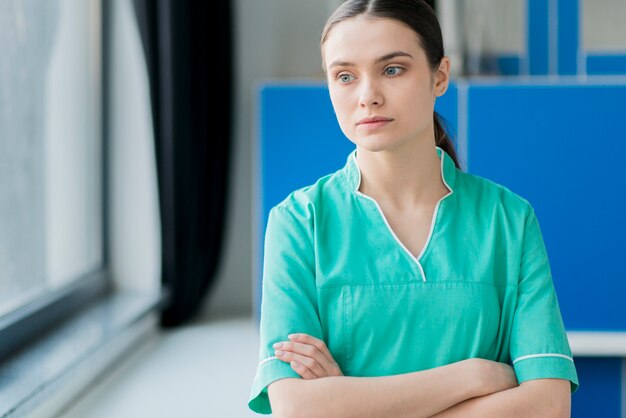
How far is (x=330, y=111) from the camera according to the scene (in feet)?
9.88

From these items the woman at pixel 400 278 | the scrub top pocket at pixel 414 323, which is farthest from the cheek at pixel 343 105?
the scrub top pocket at pixel 414 323

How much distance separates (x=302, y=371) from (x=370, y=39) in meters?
0.48

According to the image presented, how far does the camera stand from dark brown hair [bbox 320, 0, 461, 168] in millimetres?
1212

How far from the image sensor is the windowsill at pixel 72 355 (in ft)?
6.59

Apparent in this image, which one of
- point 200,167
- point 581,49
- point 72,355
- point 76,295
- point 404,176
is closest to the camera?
point 404,176

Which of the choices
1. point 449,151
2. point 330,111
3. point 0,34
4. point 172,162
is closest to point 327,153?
point 330,111

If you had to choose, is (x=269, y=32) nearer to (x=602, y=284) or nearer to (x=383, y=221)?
(x=602, y=284)

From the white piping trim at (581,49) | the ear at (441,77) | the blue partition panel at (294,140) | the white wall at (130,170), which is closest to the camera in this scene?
the ear at (441,77)

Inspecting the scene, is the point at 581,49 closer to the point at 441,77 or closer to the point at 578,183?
the point at 578,183

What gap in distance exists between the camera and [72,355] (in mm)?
2332

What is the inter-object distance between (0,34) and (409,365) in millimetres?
1719

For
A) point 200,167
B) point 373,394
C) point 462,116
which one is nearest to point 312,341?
point 373,394

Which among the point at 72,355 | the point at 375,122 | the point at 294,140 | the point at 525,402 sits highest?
the point at 375,122

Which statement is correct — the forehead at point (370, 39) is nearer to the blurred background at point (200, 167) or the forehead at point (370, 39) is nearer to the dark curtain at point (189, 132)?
the blurred background at point (200, 167)
